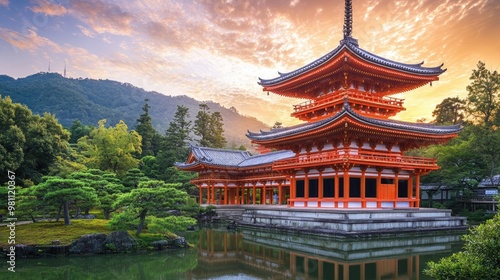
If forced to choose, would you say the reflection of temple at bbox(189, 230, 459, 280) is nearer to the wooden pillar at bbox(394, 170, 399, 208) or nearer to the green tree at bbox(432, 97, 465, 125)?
the wooden pillar at bbox(394, 170, 399, 208)

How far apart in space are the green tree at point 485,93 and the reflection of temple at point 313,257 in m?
18.1

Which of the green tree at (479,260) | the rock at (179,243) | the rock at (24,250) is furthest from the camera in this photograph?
the rock at (179,243)

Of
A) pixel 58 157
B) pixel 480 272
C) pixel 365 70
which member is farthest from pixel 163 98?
pixel 480 272

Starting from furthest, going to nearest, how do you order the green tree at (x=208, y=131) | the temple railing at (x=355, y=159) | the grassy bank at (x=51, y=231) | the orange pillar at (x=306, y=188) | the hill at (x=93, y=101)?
1. the hill at (x=93, y=101)
2. the green tree at (x=208, y=131)
3. the orange pillar at (x=306, y=188)
4. the temple railing at (x=355, y=159)
5. the grassy bank at (x=51, y=231)

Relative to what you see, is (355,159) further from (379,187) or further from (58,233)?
(58,233)

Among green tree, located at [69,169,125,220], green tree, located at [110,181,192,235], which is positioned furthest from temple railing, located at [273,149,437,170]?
green tree, located at [69,169,125,220]

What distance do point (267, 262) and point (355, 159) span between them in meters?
9.90

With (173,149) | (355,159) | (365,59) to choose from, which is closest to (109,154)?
(173,149)

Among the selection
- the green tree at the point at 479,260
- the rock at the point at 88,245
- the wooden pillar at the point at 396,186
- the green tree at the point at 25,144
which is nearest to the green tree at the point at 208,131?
the green tree at the point at 25,144

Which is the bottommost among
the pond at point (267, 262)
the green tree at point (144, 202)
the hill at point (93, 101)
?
the pond at point (267, 262)

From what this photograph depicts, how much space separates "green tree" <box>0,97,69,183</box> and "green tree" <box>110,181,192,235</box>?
12.8m

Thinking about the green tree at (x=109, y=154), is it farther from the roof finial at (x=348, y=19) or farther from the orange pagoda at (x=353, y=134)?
the roof finial at (x=348, y=19)

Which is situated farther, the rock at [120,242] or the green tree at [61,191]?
the green tree at [61,191]

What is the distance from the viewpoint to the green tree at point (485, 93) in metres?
33.6
